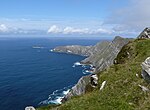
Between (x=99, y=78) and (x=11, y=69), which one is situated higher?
(x=99, y=78)

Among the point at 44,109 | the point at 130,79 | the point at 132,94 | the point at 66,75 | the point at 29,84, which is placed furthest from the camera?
the point at 66,75

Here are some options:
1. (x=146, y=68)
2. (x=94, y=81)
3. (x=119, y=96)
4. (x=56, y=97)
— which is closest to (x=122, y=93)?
(x=119, y=96)

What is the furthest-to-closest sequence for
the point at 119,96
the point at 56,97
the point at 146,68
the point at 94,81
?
the point at 56,97
the point at 94,81
the point at 146,68
the point at 119,96

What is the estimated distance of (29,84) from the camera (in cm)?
14888

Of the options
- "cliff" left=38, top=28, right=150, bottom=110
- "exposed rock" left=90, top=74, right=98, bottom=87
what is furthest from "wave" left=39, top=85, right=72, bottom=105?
"cliff" left=38, top=28, right=150, bottom=110

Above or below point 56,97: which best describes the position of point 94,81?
above

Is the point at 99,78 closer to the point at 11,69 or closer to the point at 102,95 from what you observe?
the point at 102,95

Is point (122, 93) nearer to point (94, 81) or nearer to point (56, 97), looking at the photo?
point (94, 81)

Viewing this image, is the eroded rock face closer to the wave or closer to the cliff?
the cliff

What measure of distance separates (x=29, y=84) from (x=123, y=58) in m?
106

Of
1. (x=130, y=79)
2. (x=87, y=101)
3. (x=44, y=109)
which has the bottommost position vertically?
(x=44, y=109)

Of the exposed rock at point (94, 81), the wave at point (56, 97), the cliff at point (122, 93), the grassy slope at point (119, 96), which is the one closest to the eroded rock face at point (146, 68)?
the cliff at point (122, 93)

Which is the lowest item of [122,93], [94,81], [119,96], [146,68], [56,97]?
[56,97]

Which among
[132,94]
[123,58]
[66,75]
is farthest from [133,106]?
[66,75]
